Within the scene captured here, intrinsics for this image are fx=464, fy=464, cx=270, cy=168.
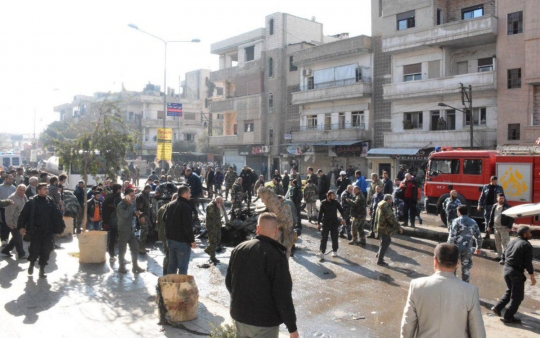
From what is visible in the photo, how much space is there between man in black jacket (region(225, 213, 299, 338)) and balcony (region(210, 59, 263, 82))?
4109 centimetres

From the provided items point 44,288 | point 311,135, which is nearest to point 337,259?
point 44,288

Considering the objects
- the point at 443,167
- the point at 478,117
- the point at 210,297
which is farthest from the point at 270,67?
the point at 210,297

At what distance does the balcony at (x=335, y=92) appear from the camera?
33.8 m

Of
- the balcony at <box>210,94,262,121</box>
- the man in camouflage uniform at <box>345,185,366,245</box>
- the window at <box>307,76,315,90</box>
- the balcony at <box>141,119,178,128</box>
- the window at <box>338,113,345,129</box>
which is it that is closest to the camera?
the man in camouflage uniform at <box>345,185,366,245</box>

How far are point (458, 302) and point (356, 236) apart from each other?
9995mm

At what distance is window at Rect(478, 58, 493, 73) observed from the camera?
2769cm

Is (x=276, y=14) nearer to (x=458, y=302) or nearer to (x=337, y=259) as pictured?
(x=337, y=259)

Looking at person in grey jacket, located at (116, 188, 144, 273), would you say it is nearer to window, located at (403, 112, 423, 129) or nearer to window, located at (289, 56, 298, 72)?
window, located at (403, 112, 423, 129)

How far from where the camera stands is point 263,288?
382cm

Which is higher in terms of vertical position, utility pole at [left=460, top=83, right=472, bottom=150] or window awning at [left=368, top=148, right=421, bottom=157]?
utility pole at [left=460, top=83, right=472, bottom=150]

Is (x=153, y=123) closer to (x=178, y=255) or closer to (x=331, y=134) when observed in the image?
(x=331, y=134)

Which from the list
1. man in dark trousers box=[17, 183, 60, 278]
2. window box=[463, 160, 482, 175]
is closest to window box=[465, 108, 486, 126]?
window box=[463, 160, 482, 175]

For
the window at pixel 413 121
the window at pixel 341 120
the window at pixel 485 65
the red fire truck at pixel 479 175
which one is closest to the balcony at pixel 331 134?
the window at pixel 341 120

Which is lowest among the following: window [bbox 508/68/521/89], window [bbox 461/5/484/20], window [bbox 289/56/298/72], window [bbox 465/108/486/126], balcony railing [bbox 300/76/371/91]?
window [bbox 465/108/486/126]
